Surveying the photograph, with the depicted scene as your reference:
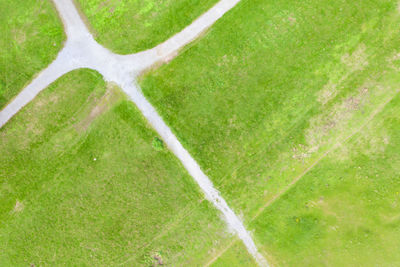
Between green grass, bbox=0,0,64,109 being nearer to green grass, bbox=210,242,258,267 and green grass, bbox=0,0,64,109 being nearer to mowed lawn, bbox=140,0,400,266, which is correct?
mowed lawn, bbox=140,0,400,266

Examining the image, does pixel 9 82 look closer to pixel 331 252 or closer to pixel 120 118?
pixel 120 118

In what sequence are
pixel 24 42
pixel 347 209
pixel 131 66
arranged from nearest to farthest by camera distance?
pixel 347 209, pixel 131 66, pixel 24 42

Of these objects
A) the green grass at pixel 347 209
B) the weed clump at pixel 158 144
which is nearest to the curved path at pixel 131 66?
the weed clump at pixel 158 144

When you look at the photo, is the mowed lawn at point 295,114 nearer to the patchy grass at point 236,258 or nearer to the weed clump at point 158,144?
the patchy grass at point 236,258

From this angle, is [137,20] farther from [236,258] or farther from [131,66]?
[236,258]

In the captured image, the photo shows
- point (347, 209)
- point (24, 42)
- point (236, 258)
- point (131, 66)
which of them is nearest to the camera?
point (347, 209)

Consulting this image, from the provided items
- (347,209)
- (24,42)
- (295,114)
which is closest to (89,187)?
(24,42)

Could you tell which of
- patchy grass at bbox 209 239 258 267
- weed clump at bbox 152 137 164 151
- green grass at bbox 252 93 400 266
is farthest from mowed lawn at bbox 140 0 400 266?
weed clump at bbox 152 137 164 151
